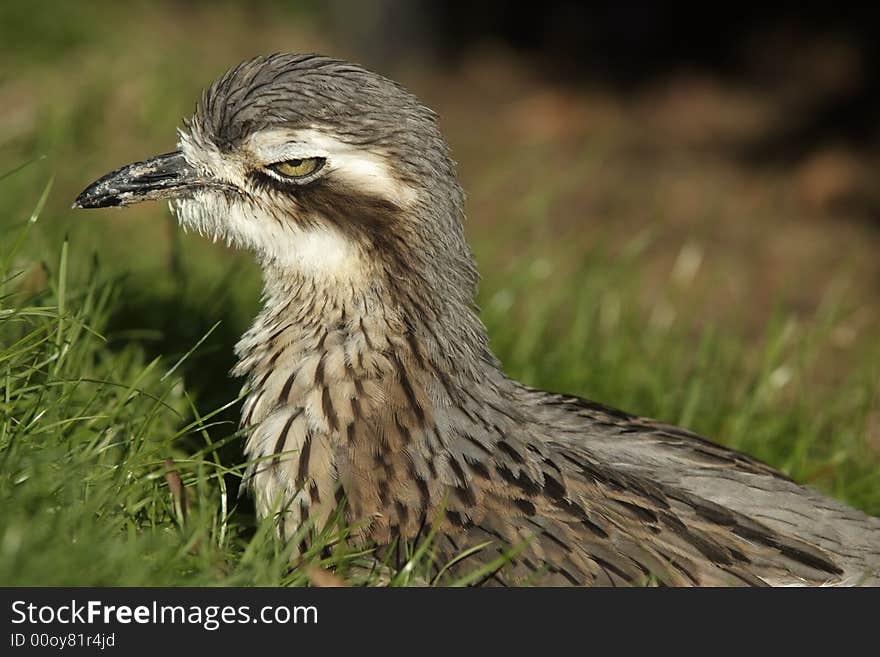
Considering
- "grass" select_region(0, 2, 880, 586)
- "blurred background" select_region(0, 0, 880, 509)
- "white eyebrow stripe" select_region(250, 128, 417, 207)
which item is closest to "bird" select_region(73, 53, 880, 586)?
"white eyebrow stripe" select_region(250, 128, 417, 207)

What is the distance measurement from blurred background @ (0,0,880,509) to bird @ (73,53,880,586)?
44.4 inches

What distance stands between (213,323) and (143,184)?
1.54 meters

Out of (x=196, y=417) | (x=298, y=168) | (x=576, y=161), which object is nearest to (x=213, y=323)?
(x=196, y=417)

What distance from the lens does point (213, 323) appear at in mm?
6137

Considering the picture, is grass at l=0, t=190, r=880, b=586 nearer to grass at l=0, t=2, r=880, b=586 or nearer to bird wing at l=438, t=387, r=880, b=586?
grass at l=0, t=2, r=880, b=586

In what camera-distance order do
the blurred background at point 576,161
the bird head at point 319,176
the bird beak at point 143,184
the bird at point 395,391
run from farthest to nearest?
the blurred background at point 576,161
the bird beak at point 143,184
the bird head at point 319,176
the bird at point 395,391

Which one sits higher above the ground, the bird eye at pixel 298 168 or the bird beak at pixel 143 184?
the bird beak at pixel 143 184

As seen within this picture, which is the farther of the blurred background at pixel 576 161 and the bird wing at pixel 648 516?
the blurred background at pixel 576 161

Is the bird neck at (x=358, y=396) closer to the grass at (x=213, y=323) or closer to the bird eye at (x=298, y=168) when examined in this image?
the grass at (x=213, y=323)

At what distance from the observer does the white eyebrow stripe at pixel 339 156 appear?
440 centimetres

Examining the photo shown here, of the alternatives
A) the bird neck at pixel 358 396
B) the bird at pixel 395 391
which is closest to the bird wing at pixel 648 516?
the bird at pixel 395 391

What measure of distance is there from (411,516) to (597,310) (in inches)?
139

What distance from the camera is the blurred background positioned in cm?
683

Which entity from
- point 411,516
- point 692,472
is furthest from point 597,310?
point 411,516
